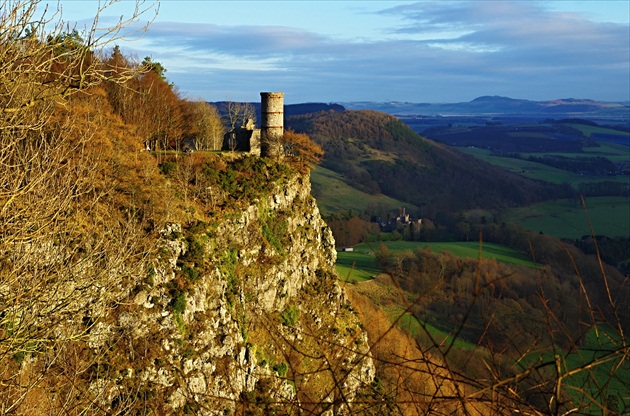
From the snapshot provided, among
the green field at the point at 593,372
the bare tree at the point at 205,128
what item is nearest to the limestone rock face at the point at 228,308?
the bare tree at the point at 205,128

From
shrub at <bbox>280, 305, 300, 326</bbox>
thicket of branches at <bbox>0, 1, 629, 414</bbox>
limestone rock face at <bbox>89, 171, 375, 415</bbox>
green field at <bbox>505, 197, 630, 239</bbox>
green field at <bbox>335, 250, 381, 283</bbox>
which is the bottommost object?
green field at <bbox>505, 197, 630, 239</bbox>

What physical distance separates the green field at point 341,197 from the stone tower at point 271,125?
338 feet

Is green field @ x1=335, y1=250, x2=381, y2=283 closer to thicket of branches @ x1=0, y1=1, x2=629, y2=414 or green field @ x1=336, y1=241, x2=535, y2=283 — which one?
green field @ x1=336, y1=241, x2=535, y2=283

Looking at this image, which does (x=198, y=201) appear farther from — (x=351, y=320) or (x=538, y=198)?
(x=538, y=198)

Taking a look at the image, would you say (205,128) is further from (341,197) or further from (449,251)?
(341,197)

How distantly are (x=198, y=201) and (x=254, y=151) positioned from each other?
998 centimetres

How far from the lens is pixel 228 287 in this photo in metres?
36.5

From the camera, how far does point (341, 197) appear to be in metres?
173

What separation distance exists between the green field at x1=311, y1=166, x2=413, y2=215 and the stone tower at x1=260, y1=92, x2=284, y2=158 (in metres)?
103

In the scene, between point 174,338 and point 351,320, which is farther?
point 351,320

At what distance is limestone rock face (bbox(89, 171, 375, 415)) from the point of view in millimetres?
27984

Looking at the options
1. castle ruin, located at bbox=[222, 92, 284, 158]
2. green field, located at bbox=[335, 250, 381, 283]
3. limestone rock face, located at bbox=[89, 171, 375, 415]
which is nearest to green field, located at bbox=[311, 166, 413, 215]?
green field, located at bbox=[335, 250, 381, 283]

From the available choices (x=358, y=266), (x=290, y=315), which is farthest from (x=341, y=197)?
(x=290, y=315)

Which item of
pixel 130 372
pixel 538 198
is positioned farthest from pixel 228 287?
pixel 538 198
